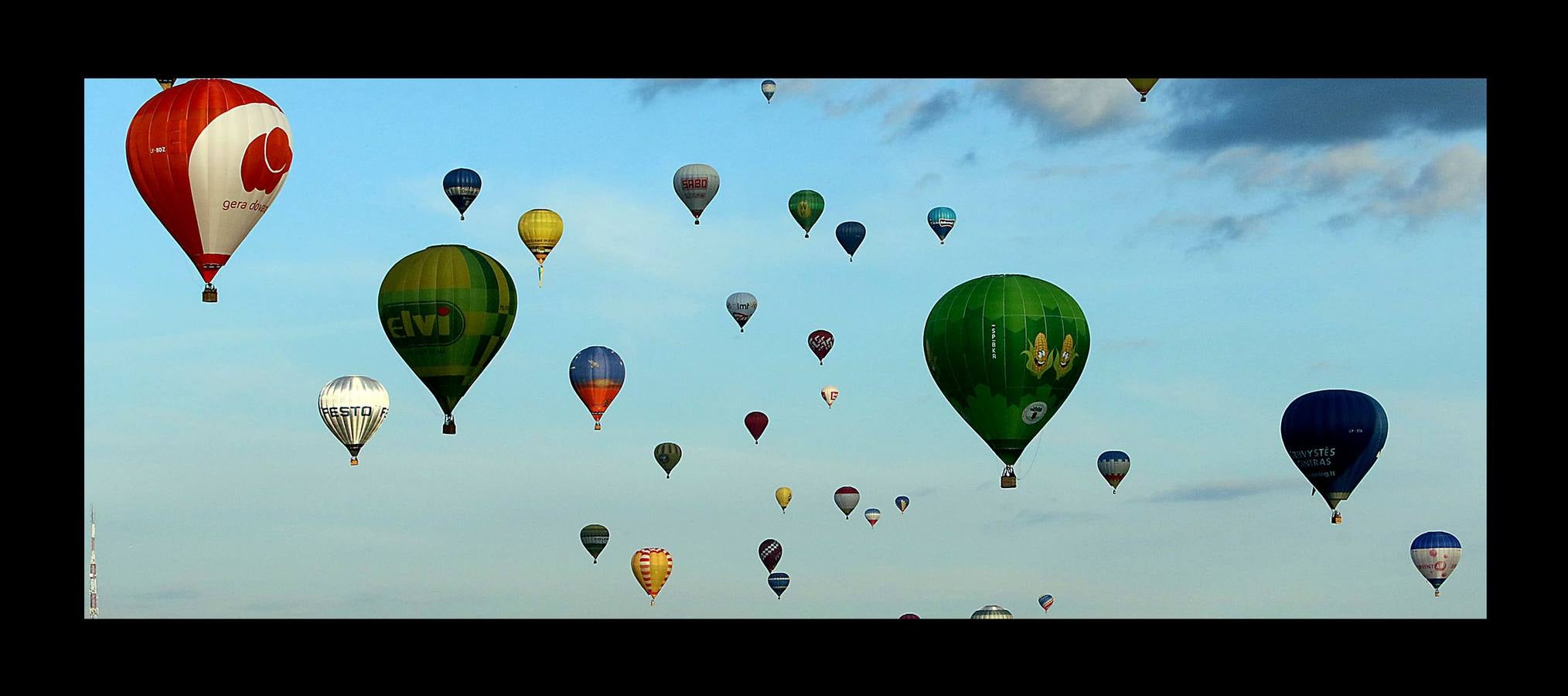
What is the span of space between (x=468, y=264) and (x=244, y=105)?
612 cm

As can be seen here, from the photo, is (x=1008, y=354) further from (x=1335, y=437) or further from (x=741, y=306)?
(x=741, y=306)

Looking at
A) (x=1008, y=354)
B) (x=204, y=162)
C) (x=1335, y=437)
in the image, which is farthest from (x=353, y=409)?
(x=1335, y=437)

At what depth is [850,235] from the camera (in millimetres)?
53250

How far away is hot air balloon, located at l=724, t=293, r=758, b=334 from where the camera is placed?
184 feet

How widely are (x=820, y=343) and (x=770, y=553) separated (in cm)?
635

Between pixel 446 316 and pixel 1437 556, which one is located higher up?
pixel 446 316

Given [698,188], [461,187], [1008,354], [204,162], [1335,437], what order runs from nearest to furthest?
[204,162] → [1008,354] → [1335,437] → [461,187] → [698,188]

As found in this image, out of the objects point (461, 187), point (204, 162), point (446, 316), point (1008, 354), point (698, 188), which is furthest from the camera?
point (698, 188)

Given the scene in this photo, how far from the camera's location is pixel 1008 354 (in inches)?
1444

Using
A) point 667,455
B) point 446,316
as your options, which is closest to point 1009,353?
point 446,316

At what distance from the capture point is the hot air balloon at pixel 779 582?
57094mm

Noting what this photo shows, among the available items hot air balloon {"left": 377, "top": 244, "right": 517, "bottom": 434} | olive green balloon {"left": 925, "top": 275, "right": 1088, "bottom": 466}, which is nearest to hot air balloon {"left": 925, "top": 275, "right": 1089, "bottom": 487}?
olive green balloon {"left": 925, "top": 275, "right": 1088, "bottom": 466}

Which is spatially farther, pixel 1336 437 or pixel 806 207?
pixel 806 207

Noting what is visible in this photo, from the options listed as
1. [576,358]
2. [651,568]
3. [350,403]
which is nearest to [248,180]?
[350,403]
